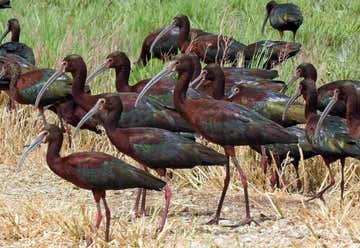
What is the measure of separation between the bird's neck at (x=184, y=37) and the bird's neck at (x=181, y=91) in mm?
4316

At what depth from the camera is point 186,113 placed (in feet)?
27.3

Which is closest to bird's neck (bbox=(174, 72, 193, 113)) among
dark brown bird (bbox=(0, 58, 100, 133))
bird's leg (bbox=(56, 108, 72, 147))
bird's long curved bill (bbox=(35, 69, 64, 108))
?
bird's long curved bill (bbox=(35, 69, 64, 108))

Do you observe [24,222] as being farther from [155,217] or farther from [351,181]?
[351,181]

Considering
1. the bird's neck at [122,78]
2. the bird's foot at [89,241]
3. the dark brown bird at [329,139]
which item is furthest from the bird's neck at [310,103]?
the bird's foot at [89,241]

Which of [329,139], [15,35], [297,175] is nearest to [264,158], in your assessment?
[297,175]

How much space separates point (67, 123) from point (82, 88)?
0.67 meters

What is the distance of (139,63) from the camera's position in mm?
12875

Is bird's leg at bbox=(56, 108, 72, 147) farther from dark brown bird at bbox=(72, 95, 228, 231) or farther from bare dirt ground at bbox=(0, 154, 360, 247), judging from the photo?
dark brown bird at bbox=(72, 95, 228, 231)

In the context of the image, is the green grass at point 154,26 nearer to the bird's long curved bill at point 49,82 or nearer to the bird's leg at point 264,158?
the bird's long curved bill at point 49,82

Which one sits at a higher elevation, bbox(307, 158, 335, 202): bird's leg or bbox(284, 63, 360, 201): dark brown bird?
bbox(284, 63, 360, 201): dark brown bird

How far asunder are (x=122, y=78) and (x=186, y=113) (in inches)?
79.5

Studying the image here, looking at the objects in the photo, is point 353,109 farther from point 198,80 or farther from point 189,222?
point 189,222

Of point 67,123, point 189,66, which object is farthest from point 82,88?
point 189,66

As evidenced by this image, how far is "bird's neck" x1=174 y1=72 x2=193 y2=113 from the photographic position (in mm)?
8398
